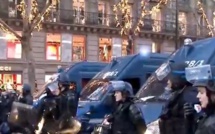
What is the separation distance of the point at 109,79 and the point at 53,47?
2279cm

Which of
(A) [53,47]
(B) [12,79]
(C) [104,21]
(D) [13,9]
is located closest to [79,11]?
(C) [104,21]

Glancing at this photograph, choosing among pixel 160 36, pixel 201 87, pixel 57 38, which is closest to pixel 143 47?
pixel 160 36

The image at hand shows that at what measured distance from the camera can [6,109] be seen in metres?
14.0

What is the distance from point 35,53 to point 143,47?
942 cm

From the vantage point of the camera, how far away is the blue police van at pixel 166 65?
28.1 ft

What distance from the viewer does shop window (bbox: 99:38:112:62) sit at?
37.5 m


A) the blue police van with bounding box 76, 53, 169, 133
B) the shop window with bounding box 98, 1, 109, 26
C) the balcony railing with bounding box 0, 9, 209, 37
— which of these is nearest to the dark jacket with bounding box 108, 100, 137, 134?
the blue police van with bounding box 76, 53, 169, 133

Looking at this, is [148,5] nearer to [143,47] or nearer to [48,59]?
[143,47]

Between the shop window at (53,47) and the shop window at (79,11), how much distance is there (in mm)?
2034

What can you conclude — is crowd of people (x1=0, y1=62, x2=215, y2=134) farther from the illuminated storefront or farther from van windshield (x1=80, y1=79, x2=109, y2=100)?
the illuminated storefront

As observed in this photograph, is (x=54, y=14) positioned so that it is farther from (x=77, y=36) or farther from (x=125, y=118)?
(x=125, y=118)

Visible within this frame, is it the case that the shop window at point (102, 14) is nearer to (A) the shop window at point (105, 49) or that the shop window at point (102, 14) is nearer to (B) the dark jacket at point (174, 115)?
(A) the shop window at point (105, 49)

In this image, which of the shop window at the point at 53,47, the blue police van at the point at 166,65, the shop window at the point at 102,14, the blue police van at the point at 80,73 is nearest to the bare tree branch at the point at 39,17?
the blue police van at the point at 80,73

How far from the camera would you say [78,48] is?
36219mm
